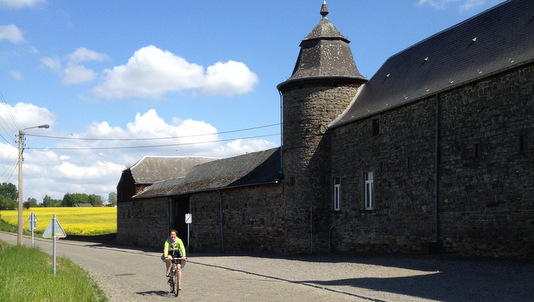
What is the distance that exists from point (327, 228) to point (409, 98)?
7.61 metres

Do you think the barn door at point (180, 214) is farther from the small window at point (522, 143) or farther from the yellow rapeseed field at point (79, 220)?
the small window at point (522, 143)

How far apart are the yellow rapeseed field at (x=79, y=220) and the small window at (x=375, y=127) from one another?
129 feet

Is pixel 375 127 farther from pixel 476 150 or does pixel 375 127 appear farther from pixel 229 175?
pixel 229 175

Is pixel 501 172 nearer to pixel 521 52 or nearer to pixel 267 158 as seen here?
pixel 521 52

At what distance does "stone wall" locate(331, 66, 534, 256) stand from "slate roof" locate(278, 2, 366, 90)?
337 cm

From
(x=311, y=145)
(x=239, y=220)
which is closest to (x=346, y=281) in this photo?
(x=311, y=145)

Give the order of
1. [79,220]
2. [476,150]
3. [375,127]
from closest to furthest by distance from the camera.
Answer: [476,150], [375,127], [79,220]

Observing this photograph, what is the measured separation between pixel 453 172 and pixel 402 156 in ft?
9.40

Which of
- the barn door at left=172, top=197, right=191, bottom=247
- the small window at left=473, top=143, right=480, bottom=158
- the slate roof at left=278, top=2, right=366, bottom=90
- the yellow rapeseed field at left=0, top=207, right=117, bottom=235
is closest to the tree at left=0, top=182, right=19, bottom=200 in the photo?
the yellow rapeseed field at left=0, top=207, right=117, bottom=235

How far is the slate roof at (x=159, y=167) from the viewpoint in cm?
4803

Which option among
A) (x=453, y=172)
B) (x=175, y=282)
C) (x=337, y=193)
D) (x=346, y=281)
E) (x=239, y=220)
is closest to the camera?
(x=175, y=282)

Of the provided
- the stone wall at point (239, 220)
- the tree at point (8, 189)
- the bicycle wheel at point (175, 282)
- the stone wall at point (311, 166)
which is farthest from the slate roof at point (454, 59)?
the tree at point (8, 189)

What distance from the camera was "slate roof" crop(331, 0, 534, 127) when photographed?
1788cm

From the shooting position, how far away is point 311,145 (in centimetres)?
2614
